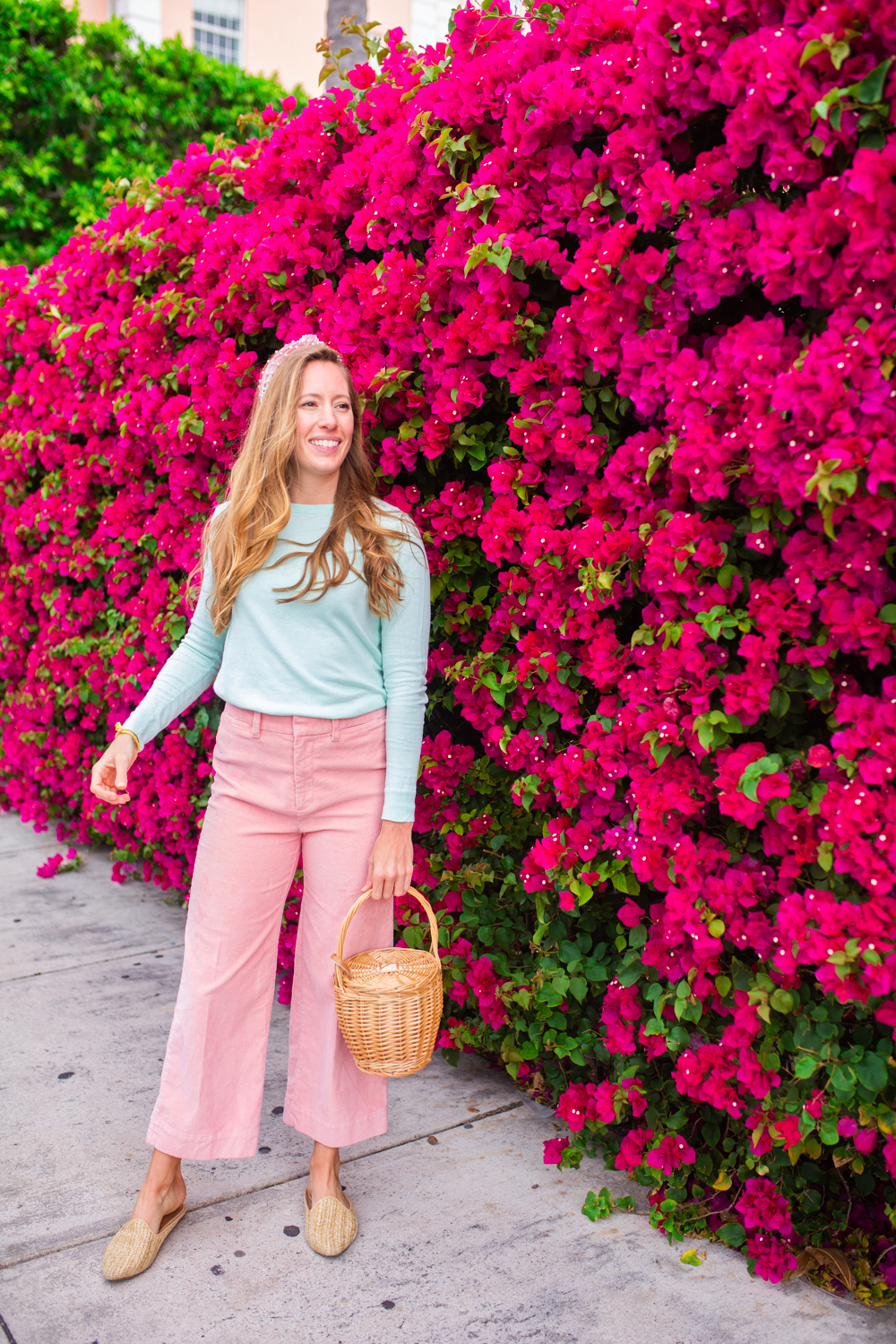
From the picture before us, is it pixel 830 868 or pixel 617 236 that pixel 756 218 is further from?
pixel 830 868

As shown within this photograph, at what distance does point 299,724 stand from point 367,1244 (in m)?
1.22

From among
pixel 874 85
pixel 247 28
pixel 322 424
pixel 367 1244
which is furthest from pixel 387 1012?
pixel 247 28

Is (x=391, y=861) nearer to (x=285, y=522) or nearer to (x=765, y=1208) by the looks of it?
(x=285, y=522)

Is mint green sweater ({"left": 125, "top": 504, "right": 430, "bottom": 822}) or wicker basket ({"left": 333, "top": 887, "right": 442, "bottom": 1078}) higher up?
mint green sweater ({"left": 125, "top": 504, "right": 430, "bottom": 822})

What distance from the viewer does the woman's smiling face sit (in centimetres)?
240

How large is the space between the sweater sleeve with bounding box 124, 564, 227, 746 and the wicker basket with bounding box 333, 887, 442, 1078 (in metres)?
0.65

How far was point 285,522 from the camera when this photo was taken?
95.0 inches

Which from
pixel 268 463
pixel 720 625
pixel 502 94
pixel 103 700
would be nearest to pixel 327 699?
pixel 268 463

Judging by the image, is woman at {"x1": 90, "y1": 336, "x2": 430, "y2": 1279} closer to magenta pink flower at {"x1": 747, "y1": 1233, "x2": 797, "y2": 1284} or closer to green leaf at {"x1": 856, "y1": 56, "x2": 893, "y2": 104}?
magenta pink flower at {"x1": 747, "y1": 1233, "x2": 797, "y2": 1284}

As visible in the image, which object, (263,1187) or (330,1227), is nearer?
(330,1227)

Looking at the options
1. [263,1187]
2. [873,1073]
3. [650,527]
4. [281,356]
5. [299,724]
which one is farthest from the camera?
[263,1187]

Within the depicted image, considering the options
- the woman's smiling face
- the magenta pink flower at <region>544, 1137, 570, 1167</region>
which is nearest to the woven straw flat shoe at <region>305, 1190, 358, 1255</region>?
the magenta pink flower at <region>544, 1137, 570, 1167</region>

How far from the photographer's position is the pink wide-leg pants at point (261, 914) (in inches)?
94.3

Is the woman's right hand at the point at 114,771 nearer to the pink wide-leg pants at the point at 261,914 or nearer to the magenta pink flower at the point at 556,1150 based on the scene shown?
the pink wide-leg pants at the point at 261,914
